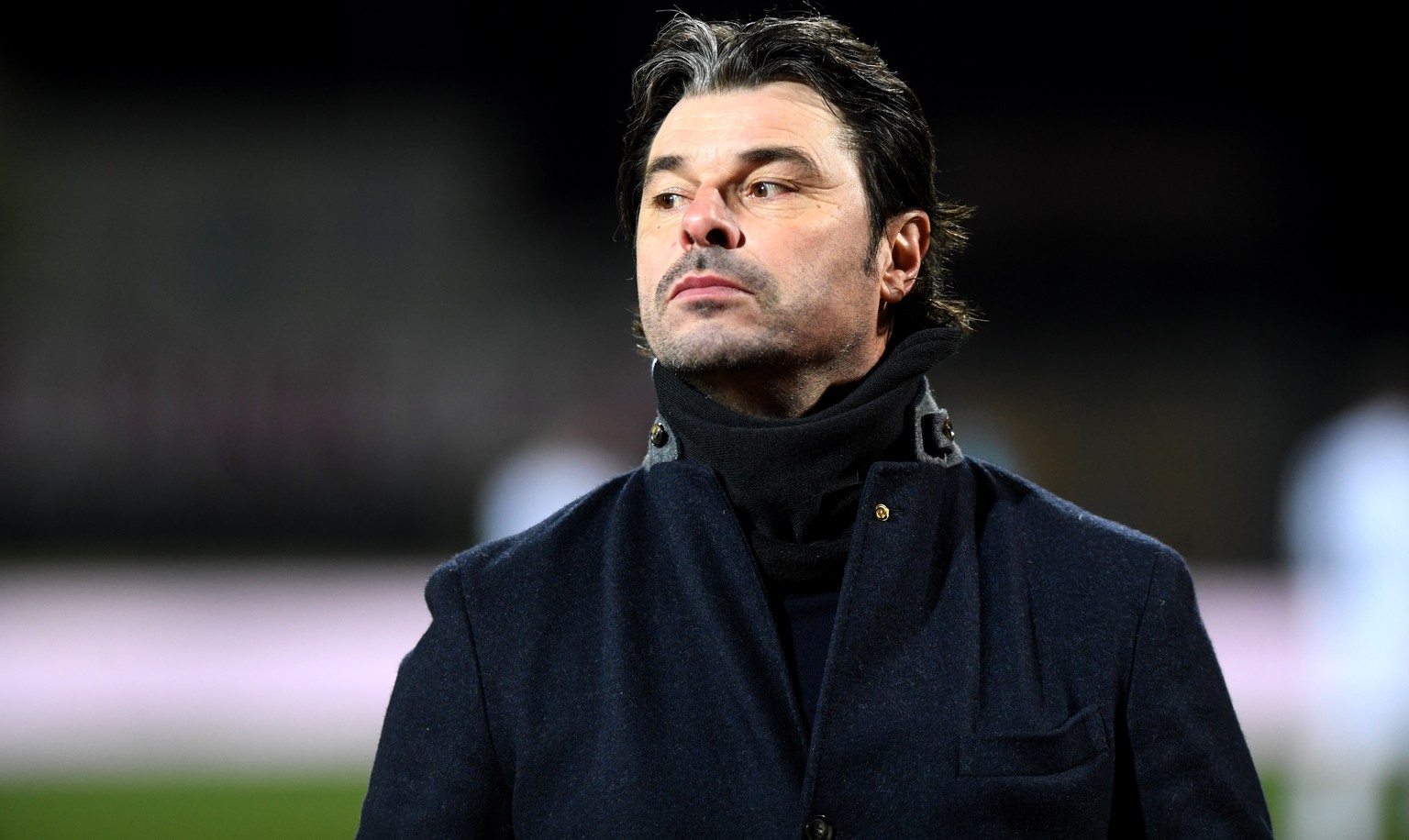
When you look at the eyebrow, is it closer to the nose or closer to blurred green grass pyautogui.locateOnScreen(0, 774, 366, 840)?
the nose

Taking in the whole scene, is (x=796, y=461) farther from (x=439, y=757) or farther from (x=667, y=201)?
(x=439, y=757)

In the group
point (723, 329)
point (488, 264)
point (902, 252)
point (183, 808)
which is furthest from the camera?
point (488, 264)

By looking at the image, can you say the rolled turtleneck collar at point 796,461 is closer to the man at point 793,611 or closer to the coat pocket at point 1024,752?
the man at point 793,611

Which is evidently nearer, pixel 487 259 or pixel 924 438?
pixel 924 438

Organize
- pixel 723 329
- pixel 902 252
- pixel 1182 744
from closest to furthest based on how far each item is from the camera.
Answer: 1. pixel 1182 744
2. pixel 723 329
3. pixel 902 252

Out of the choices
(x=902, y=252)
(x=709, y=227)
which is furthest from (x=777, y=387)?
(x=902, y=252)

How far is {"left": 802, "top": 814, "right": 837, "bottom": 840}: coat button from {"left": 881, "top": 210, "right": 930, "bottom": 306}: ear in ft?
2.90

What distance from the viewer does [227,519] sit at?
15070 millimetres

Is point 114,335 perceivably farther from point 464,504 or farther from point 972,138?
point 972,138

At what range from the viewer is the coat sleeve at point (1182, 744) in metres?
2.00

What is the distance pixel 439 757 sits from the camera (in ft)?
6.51

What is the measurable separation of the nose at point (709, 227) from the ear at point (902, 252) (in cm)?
33

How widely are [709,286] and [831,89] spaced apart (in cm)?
43

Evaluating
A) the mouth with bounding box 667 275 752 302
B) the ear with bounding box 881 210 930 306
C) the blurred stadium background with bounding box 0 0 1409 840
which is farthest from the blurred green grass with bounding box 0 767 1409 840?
the blurred stadium background with bounding box 0 0 1409 840
